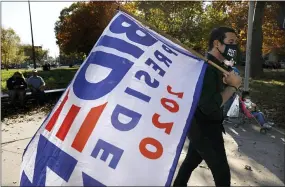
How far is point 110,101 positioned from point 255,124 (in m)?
6.38

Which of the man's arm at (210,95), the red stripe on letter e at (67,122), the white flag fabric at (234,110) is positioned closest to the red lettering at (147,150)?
the red stripe on letter e at (67,122)

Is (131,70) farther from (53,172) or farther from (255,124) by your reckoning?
(255,124)

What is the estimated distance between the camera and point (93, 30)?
35.6 meters

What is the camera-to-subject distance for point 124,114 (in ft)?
6.51

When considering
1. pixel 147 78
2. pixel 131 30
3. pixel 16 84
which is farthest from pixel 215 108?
pixel 16 84

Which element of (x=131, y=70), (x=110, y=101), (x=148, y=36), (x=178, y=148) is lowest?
(x=178, y=148)

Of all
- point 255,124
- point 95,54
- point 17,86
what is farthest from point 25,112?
point 95,54

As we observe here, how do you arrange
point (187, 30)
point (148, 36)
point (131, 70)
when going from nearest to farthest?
point (131, 70) < point (148, 36) < point (187, 30)

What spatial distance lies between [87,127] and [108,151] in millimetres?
204

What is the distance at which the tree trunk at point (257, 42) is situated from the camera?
19.8 m

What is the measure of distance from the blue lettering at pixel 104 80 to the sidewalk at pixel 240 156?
2523 millimetres

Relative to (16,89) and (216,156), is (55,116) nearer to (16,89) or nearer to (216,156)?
(216,156)

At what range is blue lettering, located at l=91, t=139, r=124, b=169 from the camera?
183cm

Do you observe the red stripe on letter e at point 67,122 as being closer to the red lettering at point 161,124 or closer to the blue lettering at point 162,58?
the red lettering at point 161,124
